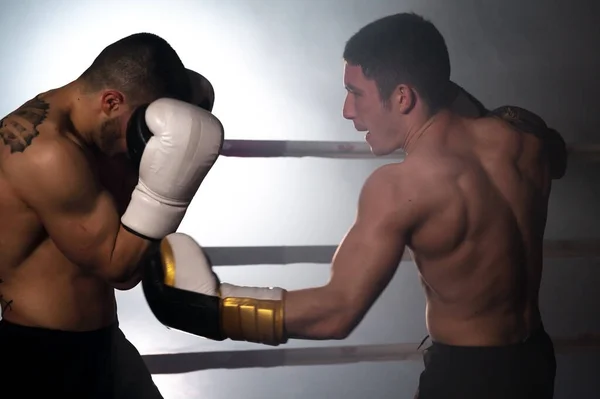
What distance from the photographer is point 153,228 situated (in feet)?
3.22

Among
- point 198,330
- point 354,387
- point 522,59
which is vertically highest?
point 522,59

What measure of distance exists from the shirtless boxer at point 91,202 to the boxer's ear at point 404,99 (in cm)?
34

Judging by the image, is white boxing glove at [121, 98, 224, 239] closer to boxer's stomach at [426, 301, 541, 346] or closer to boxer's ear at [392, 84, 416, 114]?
boxer's ear at [392, 84, 416, 114]

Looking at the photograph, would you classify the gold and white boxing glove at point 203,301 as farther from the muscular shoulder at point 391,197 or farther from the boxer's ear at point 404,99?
the boxer's ear at point 404,99

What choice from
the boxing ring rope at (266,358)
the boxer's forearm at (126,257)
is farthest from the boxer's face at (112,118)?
the boxing ring rope at (266,358)

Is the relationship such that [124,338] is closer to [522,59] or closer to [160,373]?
[160,373]

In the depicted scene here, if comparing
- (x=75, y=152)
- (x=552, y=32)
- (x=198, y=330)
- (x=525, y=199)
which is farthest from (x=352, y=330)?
(x=552, y=32)

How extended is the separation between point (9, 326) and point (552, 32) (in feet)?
4.01

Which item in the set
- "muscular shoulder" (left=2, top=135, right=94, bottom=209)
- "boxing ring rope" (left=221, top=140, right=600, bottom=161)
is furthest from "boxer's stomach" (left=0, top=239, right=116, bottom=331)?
"boxing ring rope" (left=221, top=140, right=600, bottom=161)

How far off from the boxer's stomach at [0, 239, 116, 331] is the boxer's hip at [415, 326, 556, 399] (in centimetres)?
65

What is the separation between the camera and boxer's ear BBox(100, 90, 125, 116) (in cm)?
104

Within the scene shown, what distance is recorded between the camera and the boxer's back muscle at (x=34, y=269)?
1.00 m

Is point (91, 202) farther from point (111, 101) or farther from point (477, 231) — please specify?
point (477, 231)

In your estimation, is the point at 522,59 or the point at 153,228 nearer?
the point at 153,228
